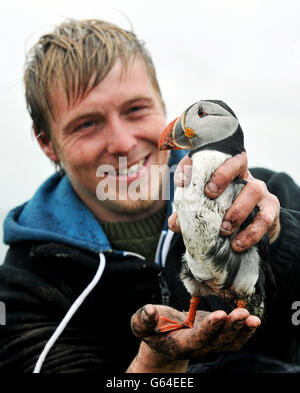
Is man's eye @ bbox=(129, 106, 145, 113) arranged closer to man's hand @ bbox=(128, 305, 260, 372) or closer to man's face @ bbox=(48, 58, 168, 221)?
man's face @ bbox=(48, 58, 168, 221)

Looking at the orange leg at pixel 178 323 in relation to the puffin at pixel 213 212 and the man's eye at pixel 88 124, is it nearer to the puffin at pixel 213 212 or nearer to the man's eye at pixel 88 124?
the puffin at pixel 213 212

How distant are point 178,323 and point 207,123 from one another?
29 centimetres

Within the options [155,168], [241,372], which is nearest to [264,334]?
[241,372]

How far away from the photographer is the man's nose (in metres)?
0.78

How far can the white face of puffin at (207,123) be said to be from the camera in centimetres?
42

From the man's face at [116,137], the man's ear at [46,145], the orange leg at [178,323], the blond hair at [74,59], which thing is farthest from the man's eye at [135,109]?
the orange leg at [178,323]

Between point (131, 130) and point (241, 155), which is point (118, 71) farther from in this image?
point (241, 155)

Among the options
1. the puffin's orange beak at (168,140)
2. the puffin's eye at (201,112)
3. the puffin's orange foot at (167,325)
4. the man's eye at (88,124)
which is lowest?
the puffin's orange foot at (167,325)

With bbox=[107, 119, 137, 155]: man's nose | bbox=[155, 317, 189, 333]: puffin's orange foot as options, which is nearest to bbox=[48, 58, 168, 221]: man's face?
bbox=[107, 119, 137, 155]: man's nose

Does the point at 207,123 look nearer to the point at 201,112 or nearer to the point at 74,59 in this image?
the point at 201,112

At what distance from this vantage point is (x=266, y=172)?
2.70 feet

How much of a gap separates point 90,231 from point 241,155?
1.75 feet

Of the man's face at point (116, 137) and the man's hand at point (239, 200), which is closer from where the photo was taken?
the man's hand at point (239, 200)

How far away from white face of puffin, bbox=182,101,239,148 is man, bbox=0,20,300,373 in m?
0.27
